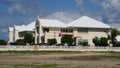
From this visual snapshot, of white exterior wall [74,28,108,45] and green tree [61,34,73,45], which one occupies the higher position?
white exterior wall [74,28,108,45]

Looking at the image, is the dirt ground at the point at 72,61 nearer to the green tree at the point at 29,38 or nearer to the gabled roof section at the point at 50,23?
the gabled roof section at the point at 50,23

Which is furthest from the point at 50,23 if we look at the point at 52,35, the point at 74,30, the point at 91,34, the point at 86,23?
the point at 91,34

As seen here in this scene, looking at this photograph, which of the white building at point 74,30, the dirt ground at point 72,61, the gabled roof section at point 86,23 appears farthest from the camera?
the gabled roof section at point 86,23

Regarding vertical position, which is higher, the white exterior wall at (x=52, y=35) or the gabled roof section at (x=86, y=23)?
the gabled roof section at (x=86, y=23)

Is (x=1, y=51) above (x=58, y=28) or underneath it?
underneath

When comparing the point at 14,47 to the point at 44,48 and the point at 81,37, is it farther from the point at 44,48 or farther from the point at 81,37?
the point at 81,37

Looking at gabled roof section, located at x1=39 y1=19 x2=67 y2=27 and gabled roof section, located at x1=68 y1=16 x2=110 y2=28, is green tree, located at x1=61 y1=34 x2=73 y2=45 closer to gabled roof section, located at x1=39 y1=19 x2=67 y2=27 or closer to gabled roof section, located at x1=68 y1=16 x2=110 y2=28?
gabled roof section, located at x1=39 y1=19 x2=67 y2=27

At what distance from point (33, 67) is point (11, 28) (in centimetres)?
12259

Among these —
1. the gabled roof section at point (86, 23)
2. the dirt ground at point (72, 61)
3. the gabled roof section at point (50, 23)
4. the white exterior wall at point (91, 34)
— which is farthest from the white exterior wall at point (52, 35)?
the dirt ground at point (72, 61)

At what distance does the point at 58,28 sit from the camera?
110 meters

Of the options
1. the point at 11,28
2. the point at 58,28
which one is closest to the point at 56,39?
the point at 58,28

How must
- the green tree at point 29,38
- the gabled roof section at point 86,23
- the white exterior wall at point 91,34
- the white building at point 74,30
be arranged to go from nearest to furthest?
the white building at point 74,30, the gabled roof section at point 86,23, the white exterior wall at point 91,34, the green tree at point 29,38

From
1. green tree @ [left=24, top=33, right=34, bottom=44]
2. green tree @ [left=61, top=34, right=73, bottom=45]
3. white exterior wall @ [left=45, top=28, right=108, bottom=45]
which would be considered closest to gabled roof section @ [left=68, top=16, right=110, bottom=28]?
white exterior wall @ [left=45, top=28, right=108, bottom=45]

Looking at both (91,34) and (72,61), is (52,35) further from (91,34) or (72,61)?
(72,61)
